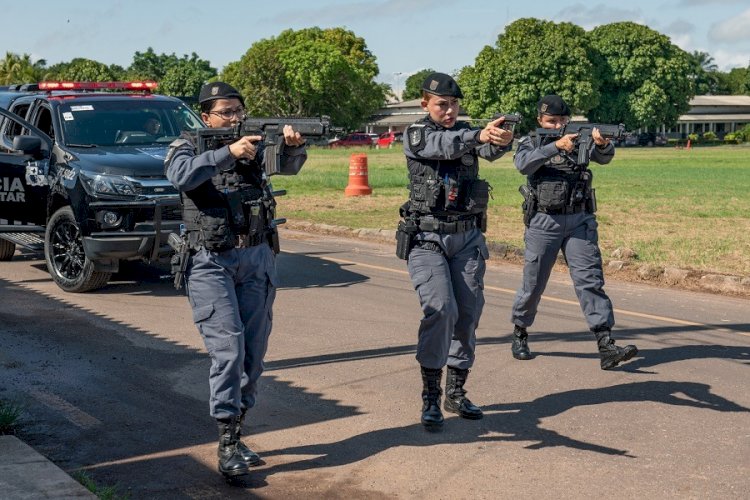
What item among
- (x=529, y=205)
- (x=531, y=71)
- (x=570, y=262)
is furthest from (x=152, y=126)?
(x=531, y=71)

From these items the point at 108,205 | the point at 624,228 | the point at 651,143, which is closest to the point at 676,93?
the point at 651,143

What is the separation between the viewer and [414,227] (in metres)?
6.45

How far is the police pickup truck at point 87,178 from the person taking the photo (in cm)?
1049

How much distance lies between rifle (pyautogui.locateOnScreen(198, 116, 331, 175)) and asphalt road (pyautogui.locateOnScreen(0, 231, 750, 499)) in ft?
5.11

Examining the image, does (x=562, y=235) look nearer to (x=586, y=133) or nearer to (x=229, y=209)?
(x=586, y=133)

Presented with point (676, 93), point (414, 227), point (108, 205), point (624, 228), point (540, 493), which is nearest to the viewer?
point (540, 493)

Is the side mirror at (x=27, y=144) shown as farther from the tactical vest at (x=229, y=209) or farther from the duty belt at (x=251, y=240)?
the duty belt at (x=251, y=240)

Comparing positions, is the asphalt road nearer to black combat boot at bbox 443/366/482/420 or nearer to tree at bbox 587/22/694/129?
black combat boot at bbox 443/366/482/420

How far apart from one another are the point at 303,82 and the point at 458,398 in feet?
275

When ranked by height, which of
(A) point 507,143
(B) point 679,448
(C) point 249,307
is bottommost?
(B) point 679,448

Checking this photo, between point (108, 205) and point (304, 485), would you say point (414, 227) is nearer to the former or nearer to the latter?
point (304, 485)

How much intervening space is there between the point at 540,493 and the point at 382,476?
2.58ft

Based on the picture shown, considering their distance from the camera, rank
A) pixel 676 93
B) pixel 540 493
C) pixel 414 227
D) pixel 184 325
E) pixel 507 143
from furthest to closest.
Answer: pixel 676 93
pixel 184 325
pixel 414 227
pixel 507 143
pixel 540 493

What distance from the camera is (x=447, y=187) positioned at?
6.35 meters
